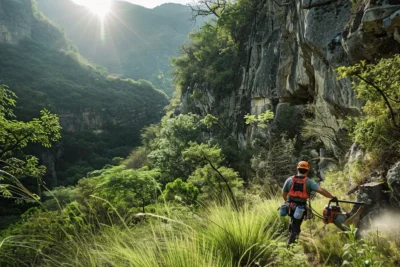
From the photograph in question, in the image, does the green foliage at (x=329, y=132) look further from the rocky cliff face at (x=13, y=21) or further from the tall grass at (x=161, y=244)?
the rocky cliff face at (x=13, y=21)

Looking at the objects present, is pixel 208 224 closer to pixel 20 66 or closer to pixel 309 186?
pixel 309 186

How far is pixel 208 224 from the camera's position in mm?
3457

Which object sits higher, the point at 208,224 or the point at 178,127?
the point at 208,224

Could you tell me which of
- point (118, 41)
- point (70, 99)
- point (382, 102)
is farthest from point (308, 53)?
point (118, 41)

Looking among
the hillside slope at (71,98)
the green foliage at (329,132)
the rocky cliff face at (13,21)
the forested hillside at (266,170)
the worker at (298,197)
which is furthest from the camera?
the rocky cliff face at (13,21)

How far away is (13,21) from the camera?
320ft

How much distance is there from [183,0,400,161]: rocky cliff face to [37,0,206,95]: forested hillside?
115913 mm

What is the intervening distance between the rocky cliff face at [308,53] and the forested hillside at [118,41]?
11591 centimetres

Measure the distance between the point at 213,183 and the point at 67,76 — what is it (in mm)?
87112

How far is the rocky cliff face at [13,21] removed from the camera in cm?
9412

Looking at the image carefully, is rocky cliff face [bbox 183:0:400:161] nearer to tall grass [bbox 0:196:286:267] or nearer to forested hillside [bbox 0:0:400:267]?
forested hillside [bbox 0:0:400:267]

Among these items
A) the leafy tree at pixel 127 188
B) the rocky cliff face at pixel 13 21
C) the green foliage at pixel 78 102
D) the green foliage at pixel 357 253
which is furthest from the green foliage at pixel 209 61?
the rocky cliff face at pixel 13 21

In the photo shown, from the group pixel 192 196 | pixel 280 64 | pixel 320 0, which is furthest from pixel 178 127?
pixel 320 0

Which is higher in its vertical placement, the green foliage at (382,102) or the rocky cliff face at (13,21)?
the rocky cliff face at (13,21)
